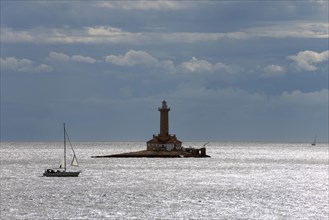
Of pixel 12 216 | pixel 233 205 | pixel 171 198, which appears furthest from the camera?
pixel 171 198

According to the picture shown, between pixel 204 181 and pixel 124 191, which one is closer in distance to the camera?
pixel 124 191

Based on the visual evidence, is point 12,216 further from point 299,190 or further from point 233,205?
point 299,190

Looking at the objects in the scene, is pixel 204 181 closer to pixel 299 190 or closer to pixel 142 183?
pixel 142 183

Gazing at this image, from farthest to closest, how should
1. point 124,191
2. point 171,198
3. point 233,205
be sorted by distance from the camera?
point 124,191 → point 171,198 → point 233,205

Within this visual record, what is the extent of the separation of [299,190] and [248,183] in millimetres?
15148

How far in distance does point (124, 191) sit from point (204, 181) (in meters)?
27.4

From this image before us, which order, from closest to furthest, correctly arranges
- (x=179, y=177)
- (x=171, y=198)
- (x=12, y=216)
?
(x=12, y=216) → (x=171, y=198) → (x=179, y=177)

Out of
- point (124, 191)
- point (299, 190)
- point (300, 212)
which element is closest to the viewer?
point (300, 212)

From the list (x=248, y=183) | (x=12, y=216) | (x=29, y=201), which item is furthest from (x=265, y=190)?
(x=12, y=216)

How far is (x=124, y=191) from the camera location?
103 meters

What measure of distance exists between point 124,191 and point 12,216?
31.0 m

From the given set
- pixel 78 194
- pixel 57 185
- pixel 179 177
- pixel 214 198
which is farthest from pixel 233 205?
pixel 179 177

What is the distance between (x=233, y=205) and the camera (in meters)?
85.6

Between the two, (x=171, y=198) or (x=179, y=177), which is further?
(x=179, y=177)
